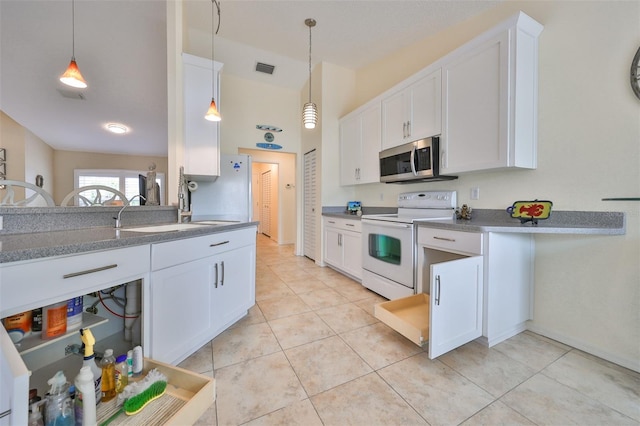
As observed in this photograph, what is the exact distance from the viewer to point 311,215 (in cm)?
442

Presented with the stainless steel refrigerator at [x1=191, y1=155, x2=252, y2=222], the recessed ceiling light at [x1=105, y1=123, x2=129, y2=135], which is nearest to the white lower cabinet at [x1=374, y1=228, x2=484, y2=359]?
the stainless steel refrigerator at [x1=191, y1=155, x2=252, y2=222]

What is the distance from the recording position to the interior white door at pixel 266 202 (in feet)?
22.9

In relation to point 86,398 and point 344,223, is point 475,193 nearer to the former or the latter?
point 344,223

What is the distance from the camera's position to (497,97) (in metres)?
1.89

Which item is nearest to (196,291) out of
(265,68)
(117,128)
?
(265,68)

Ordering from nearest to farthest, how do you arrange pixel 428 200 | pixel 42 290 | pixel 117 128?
1. pixel 42 290
2. pixel 428 200
3. pixel 117 128

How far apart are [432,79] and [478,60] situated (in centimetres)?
43

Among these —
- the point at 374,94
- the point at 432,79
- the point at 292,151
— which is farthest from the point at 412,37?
the point at 292,151

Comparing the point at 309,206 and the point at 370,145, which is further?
the point at 309,206

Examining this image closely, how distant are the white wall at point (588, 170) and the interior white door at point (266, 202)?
578 centimetres

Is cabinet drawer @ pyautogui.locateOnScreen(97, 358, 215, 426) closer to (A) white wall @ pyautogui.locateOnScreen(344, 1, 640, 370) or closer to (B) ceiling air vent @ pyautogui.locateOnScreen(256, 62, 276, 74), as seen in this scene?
(A) white wall @ pyautogui.locateOnScreen(344, 1, 640, 370)

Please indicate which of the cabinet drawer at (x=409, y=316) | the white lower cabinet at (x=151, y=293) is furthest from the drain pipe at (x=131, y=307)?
the cabinet drawer at (x=409, y=316)

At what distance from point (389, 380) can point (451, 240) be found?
3.61 ft

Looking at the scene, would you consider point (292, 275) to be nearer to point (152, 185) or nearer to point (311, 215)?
point (311, 215)
